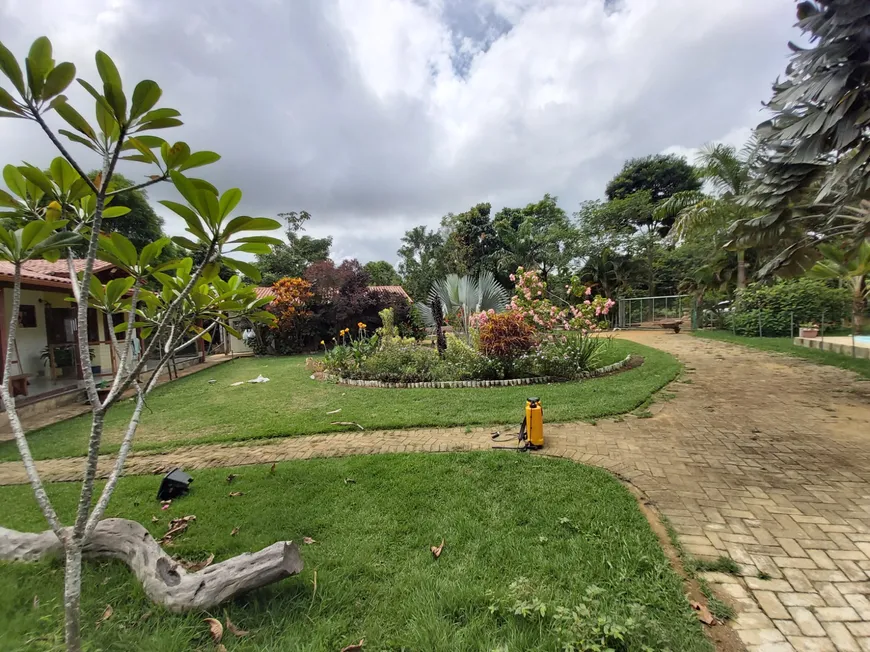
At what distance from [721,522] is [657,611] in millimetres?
1216

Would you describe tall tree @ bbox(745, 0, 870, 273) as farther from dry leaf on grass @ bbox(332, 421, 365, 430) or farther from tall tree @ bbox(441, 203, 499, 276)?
tall tree @ bbox(441, 203, 499, 276)

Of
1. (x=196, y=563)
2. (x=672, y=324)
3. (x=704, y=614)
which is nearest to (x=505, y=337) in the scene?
(x=704, y=614)

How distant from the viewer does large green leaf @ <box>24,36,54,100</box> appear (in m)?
1.25

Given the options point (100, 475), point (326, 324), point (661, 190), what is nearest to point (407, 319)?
point (326, 324)

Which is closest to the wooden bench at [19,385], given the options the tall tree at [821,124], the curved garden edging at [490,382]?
the curved garden edging at [490,382]

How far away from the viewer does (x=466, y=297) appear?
34.8 ft

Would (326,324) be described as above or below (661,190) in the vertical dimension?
below

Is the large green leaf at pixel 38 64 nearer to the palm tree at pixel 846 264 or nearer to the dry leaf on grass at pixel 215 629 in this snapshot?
the dry leaf on grass at pixel 215 629

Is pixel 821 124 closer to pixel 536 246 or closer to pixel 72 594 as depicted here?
pixel 72 594

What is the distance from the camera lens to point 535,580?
213cm

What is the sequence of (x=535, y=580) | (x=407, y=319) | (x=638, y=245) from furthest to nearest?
1. (x=638, y=245)
2. (x=407, y=319)
3. (x=535, y=580)

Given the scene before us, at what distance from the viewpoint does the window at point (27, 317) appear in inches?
340

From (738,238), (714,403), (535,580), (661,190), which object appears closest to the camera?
(535,580)

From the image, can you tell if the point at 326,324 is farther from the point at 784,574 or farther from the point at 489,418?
the point at 784,574
